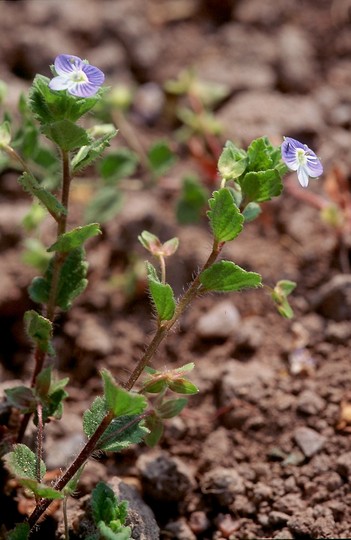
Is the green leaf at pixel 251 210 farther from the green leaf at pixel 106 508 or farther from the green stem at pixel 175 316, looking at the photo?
the green leaf at pixel 106 508

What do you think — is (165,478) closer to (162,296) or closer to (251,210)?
(162,296)

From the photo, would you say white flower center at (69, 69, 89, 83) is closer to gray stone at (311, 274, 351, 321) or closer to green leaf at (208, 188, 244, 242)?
green leaf at (208, 188, 244, 242)

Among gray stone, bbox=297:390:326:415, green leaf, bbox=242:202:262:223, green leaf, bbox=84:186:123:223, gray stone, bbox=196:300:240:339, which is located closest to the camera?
green leaf, bbox=242:202:262:223

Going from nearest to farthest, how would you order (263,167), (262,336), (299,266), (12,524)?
(263,167) → (12,524) → (262,336) → (299,266)

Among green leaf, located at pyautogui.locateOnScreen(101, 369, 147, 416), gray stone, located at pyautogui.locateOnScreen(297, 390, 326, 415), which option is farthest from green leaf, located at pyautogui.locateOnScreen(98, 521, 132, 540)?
gray stone, located at pyautogui.locateOnScreen(297, 390, 326, 415)

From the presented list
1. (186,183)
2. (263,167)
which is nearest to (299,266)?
(186,183)

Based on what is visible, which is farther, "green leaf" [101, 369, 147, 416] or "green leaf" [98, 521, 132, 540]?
"green leaf" [98, 521, 132, 540]

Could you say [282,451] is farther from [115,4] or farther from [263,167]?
[115,4]
